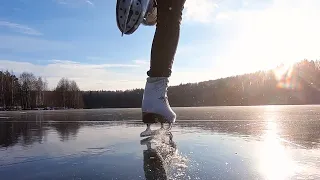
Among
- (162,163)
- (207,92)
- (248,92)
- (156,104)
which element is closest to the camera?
(162,163)

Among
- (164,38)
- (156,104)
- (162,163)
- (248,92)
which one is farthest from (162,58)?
(248,92)

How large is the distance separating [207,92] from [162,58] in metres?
93.6

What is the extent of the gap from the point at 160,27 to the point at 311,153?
130cm

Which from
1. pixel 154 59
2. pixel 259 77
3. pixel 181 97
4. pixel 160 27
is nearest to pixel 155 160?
→ pixel 154 59

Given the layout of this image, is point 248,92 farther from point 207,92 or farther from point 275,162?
point 275,162

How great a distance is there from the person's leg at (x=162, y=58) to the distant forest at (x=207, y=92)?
73624mm

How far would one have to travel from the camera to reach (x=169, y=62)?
7.63 feet

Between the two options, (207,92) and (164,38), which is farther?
(207,92)

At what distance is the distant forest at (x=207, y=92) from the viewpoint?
75475 millimetres

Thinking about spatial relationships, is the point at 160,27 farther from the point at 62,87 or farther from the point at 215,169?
the point at 62,87

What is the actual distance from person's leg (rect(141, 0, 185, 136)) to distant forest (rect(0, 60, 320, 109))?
73.6 meters

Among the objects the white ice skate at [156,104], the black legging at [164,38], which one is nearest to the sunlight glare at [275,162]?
the white ice skate at [156,104]

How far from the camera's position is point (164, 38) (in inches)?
90.6

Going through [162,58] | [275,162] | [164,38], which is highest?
[164,38]
